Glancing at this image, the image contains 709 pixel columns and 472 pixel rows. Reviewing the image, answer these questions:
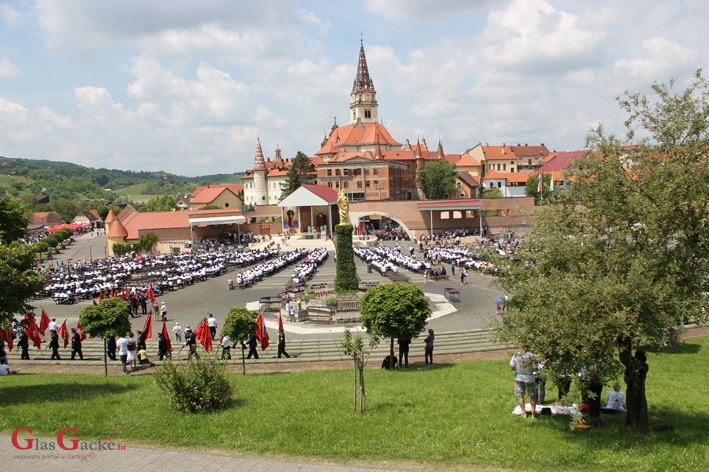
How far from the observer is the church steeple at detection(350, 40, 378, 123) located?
10738 cm

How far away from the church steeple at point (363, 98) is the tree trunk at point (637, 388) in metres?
99.0

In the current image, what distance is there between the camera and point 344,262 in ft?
92.4

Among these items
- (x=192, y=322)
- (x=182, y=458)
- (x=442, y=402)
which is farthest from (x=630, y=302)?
(x=192, y=322)

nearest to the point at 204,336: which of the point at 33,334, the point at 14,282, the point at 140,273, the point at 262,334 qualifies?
the point at 262,334

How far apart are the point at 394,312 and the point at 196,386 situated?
725cm

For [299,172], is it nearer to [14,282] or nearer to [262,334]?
[262,334]

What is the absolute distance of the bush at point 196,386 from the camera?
1084cm

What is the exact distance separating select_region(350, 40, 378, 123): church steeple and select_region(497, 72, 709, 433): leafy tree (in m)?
97.6

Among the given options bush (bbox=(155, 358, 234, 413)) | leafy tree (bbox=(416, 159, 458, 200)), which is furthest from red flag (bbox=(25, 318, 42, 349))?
leafy tree (bbox=(416, 159, 458, 200))

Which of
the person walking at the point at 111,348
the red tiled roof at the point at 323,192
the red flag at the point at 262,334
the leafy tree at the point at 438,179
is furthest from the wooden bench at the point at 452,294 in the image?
the leafy tree at the point at 438,179

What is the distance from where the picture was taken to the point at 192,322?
2638 cm

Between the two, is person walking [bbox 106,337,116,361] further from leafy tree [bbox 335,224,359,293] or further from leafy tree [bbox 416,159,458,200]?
leafy tree [bbox 416,159,458,200]

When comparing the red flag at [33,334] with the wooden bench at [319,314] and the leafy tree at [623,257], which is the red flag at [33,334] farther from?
the leafy tree at [623,257]

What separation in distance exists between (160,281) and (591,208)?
3305cm
